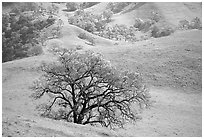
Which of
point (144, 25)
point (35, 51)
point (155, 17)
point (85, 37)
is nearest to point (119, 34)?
point (144, 25)

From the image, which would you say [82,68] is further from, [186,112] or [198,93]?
[198,93]

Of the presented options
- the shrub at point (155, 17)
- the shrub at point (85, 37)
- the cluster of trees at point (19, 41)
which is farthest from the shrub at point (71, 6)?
the shrub at point (85, 37)

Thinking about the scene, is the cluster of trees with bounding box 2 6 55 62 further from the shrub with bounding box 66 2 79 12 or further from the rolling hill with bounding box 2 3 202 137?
the shrub with bounding box 66 2 79 12

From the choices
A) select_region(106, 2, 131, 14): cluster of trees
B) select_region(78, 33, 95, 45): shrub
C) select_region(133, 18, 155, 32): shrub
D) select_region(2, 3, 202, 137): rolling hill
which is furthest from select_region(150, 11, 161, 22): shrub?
select_region(2, 3, 202, 137): rolling hill

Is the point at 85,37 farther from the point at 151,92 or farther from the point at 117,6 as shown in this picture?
the point at 117,6

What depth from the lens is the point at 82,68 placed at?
18.3 m

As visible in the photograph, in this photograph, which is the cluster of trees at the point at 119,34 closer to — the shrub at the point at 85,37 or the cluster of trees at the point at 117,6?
the shrub at the point at 85,37

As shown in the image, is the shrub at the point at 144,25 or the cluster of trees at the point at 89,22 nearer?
the cluster of trees at the point at 89,22

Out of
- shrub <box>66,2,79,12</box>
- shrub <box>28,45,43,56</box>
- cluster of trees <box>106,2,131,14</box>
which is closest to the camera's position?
shrub <box>28,45,43,56</box>

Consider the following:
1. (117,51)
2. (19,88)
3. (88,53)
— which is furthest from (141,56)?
(88,53)

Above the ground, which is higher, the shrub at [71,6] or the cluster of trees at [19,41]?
the cluster of trees at [19,41]

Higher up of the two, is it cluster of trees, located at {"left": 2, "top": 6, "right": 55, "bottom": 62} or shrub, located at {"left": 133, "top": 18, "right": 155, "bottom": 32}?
cluster of trees, located at {"left": 2, "top": 6, "right": 55, "bottom": 62}

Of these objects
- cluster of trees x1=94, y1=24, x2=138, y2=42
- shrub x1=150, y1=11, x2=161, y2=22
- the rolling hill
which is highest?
the rolling hill

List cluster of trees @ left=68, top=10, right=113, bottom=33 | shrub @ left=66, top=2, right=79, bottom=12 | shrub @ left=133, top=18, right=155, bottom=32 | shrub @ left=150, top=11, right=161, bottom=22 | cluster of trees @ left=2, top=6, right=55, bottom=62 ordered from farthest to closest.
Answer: shrub @ left=66, top=2, right=79, bottom=12 < shrub @ left=150, top=11, right=161, bottom=22 < shrub @ left=133, top=18, right=155, bottom=32 < cluster of trees @ left=68, top=10, right=113, bottom=33 < cluster of trees @ left=2, top=6, right=55, bottom=62
